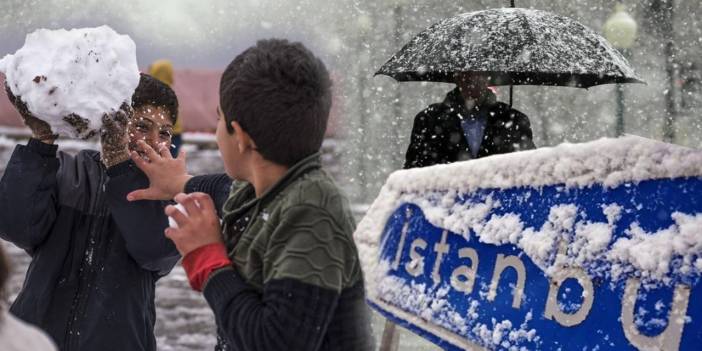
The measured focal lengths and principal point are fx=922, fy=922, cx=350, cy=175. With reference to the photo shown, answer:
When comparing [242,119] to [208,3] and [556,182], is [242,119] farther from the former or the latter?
[208,3]

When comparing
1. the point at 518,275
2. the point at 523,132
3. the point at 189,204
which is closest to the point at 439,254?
the point at 518,275

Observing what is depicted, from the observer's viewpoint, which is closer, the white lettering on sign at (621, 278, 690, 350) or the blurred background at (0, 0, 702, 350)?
the white lettering on sign at (621, 278, 690, 350)

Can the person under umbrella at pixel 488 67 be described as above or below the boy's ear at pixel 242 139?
below

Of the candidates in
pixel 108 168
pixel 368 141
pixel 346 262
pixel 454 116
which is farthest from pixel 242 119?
pixel 368 141

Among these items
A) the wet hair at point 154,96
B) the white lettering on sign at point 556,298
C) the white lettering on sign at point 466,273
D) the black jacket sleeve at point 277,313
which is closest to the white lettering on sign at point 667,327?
the white lettering on sign at point 556,298

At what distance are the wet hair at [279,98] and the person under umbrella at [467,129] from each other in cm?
298

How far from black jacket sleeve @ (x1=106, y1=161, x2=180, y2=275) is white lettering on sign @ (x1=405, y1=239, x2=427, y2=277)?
73cm

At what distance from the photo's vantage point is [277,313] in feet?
5.51

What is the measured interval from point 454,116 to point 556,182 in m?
2.53

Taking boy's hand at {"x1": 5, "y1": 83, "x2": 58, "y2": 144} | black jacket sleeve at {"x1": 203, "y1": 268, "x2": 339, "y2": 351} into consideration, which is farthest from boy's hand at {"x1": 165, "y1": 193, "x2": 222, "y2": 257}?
boy's hand at {"x1": 5, "y1": 83, "x2": 58, "y2": 144}

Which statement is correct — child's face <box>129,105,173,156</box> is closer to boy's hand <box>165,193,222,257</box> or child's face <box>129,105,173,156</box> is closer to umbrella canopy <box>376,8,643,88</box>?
boy's hand <box>165,193,222,257</box>

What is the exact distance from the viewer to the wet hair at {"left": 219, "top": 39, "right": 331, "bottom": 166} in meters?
1.76

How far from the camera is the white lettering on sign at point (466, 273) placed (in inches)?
103

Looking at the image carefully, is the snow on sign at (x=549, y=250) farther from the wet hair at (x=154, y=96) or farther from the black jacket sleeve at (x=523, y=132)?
the black jacket sleeve at (x=523, y=132)
